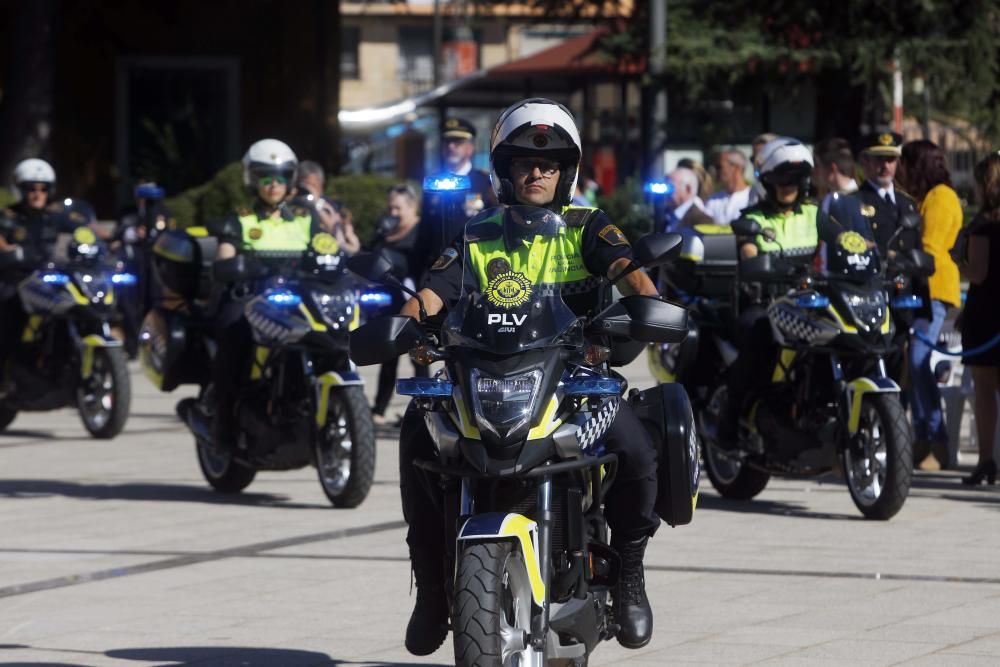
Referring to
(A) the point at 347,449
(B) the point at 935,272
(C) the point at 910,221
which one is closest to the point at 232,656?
(A) the point at 347,449

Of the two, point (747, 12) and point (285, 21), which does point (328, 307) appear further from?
point (285, 21)

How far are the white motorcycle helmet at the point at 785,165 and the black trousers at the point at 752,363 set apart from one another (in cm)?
66

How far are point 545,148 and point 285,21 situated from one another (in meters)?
24.0

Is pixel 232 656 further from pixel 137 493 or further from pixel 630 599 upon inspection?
pixel 137 493

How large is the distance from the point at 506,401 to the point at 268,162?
235 inches

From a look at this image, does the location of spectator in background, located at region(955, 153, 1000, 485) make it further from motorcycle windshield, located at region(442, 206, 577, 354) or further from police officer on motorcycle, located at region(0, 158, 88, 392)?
police officer on motorcycle, located at region(0, 158, 88, 392)

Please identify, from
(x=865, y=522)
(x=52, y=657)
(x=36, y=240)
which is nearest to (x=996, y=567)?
(x=865, y=522)

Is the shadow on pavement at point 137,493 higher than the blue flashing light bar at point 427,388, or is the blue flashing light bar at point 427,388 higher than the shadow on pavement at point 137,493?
the blue flashing light bar at point 427,388

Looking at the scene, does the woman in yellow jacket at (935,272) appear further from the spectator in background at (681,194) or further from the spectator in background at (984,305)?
the spectator in background at (681,194)

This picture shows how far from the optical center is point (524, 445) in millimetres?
5668

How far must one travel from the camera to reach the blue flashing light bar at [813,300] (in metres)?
10.3

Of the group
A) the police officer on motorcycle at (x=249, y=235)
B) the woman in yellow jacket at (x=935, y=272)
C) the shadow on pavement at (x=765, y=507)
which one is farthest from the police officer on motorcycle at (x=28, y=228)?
the woman in yellow jacket at (x=935, y=272)

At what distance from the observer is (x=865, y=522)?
33.8 ft

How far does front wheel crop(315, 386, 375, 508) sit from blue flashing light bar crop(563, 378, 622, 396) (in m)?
5.01
